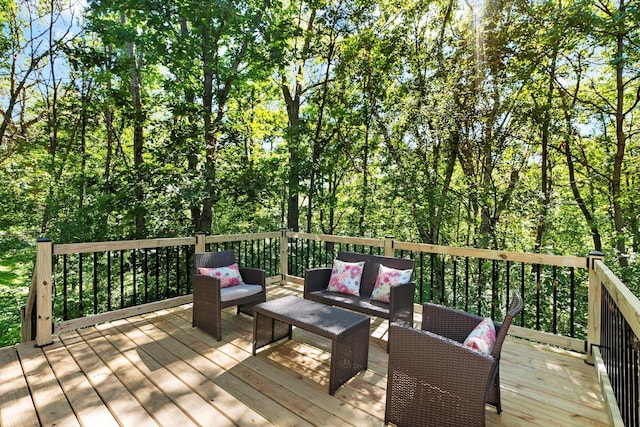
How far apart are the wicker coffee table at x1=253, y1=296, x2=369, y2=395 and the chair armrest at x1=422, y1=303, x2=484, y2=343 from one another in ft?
1.67

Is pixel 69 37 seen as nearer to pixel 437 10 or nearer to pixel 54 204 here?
pixel 54 204

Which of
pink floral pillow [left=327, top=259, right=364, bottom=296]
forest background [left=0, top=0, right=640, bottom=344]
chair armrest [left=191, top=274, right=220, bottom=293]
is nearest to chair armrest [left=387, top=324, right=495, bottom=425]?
pink floral pillow [left=327, top=259, right=364, bottom=296]

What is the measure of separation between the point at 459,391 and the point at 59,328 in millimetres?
3675

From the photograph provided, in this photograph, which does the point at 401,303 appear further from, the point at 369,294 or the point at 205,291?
the point at 205,291

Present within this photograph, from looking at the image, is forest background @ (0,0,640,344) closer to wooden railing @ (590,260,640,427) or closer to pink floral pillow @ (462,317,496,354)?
wooden railing @ (590,260,640,427)

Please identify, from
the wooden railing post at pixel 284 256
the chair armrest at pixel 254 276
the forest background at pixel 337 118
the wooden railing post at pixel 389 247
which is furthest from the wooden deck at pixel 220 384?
the forest background at pixel 337 118

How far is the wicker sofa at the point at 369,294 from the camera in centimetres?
302

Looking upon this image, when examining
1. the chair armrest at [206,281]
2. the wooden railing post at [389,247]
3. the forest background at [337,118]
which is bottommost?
the chair armrest at [206,281]

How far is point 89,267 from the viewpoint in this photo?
7.15m

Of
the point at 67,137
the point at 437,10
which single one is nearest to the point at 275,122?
the point at 437,10

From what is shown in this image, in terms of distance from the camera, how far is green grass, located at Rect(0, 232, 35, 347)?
6828 mm

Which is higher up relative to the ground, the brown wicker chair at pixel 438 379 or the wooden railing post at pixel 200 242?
the wooden railing post at pixel 200 242

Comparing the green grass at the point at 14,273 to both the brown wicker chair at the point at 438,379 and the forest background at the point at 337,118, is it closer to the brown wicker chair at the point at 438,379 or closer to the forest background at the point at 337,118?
the forest background at the point at 337,118

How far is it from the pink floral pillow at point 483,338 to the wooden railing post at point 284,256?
365 cm
